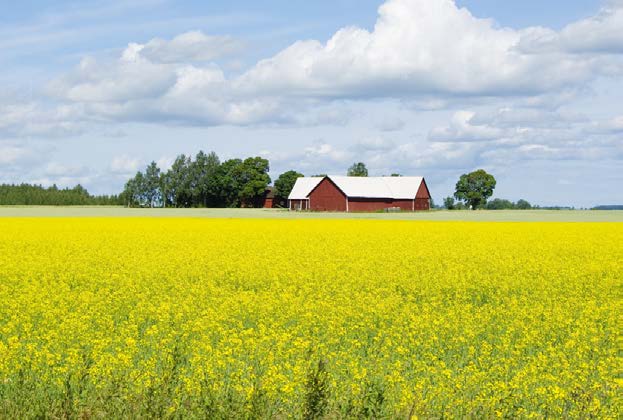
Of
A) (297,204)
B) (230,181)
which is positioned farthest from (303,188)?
(230,181)

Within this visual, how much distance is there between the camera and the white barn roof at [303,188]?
388ft

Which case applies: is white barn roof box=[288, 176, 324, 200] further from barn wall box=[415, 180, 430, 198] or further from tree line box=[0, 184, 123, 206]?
tree line box=[0, 184, 123, 206]

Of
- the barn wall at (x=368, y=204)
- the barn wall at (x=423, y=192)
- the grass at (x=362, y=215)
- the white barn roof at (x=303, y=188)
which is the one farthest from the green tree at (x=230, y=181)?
the grass at (x=362, y=215)

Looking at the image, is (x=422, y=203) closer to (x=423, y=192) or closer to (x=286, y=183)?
(x=423, y=192)

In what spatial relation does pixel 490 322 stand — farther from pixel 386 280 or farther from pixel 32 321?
pixel 32 321

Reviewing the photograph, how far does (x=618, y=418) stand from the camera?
8180 millimetres

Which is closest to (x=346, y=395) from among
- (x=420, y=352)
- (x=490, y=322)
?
(x=420, y=352)

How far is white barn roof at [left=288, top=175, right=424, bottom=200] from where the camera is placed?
358ft

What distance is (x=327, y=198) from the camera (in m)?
109

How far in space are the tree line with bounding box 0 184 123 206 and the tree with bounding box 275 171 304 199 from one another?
43.2 meters

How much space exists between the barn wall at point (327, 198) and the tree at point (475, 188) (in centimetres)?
4725

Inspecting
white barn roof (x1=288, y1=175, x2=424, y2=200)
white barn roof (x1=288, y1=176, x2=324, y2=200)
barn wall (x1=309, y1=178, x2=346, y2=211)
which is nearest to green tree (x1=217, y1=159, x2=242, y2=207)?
white barn roof (x1=288, y1=176, x2=324, y2=200)

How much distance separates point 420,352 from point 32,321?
686 cm

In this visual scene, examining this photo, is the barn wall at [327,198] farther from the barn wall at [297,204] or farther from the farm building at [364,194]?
the barn wall at [297,204]
